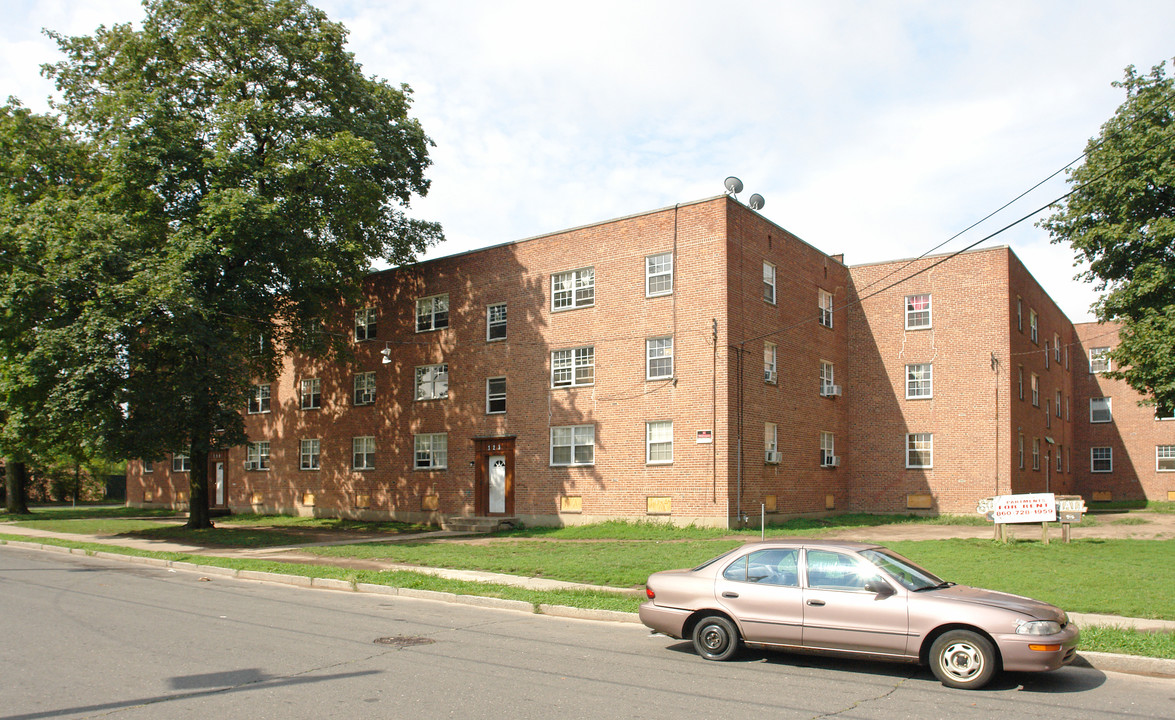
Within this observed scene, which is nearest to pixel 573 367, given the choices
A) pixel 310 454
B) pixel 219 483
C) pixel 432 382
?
pixel 432 382

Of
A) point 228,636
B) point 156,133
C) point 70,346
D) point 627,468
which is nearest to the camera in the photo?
point 228,636

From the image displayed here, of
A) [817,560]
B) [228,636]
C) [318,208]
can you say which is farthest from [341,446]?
[817,560]

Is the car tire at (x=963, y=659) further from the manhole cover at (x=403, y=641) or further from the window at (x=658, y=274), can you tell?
the window at (x=658, y=274)

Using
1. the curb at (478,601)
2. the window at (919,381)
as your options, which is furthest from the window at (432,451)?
the window at (919,381)

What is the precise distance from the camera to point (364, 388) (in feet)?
111

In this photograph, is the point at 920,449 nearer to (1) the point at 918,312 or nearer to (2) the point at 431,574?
(1) the point at 918,312

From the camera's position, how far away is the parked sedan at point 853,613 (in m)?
7.85

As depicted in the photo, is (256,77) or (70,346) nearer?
(70,346)

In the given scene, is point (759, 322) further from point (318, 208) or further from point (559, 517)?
point (318, 208)

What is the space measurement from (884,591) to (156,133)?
23.2 m

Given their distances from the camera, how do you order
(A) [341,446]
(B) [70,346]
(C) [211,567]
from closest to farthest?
1. (C) [211,567]
2. (B) [70,346]
3. (A) [341,446]

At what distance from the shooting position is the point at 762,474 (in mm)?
25672

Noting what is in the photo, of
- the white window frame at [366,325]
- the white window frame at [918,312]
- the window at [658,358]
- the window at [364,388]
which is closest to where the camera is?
the window at [658,358]

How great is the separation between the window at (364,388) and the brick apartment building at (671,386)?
91 mm
